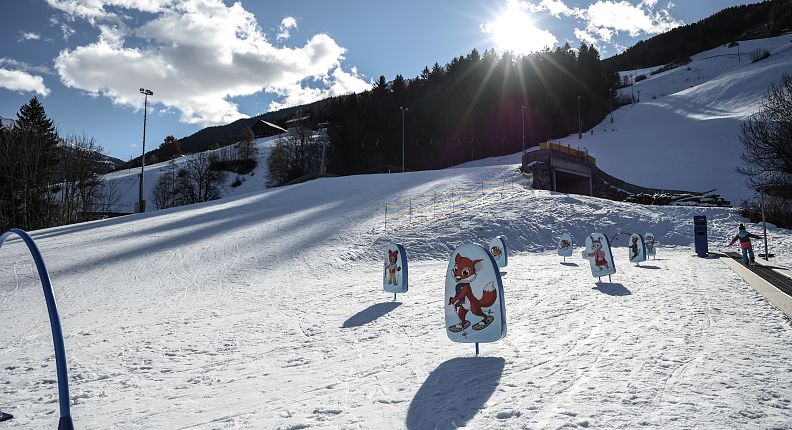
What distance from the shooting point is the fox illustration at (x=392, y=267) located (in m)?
11.0

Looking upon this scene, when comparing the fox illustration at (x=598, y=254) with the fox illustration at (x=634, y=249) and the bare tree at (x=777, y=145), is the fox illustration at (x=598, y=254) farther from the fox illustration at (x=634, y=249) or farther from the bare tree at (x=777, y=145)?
the bare tree at (x=777, y=145)

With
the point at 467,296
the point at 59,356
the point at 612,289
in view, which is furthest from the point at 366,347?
the point at 612,289

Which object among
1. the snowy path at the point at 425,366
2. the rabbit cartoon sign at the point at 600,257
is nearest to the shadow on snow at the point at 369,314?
the snowy path at the point at 425,366

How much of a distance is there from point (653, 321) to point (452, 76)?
298 ft

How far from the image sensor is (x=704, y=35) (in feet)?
540

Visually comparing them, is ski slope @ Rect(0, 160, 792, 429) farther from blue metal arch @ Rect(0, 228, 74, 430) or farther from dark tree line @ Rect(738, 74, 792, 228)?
dark tree line @ Rect(738, 74, 792, 228)

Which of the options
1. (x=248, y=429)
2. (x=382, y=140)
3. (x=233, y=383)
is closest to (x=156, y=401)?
(x=233, y=383)

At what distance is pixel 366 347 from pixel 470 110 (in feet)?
269

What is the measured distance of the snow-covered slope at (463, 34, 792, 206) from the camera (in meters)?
43.1

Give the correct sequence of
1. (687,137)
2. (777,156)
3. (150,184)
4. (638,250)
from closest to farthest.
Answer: (638,250) → (777,156) → (687,137) → (150,184)

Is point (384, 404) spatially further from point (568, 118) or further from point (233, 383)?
point (568, 118)

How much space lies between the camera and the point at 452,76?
304ft

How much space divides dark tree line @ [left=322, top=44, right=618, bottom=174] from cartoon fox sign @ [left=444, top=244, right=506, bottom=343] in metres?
66.7

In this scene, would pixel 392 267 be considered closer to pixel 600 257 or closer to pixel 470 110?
pixel 600 257
